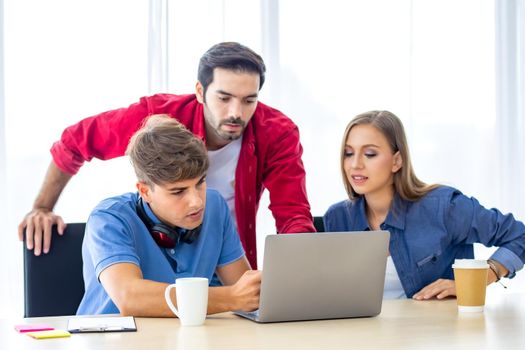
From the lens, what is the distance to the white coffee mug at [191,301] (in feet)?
5.29

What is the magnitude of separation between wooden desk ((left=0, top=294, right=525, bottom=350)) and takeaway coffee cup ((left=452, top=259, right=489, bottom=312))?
28mm

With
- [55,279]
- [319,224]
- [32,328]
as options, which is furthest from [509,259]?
[32,328]

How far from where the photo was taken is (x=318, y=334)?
5.11ft

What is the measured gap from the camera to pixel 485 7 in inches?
158

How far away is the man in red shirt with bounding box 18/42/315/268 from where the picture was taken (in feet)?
8.04

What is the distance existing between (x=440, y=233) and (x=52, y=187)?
119cm

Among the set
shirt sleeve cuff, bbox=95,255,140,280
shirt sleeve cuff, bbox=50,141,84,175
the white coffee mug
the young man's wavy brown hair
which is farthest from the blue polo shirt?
shirt sleeve cuff, bbox=50,141,84,175

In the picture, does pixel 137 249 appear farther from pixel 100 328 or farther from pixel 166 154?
pixel 100 328

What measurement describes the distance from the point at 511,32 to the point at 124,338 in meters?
3.10

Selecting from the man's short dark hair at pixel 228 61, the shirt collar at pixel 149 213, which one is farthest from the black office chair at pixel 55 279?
the man's short dark hair at pixel 228 61

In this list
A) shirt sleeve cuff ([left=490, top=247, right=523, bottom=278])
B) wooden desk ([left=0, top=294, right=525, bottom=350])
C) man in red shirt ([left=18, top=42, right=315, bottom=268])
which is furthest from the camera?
man in red shirt ([left=18, top=42, right=315, bottom=268])

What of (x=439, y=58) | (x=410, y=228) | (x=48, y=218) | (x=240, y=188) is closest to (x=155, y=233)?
(x=48, y=218)

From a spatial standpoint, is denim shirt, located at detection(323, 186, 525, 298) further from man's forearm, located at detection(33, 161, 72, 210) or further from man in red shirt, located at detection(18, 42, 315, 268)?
man's forearm, located at detection(33, 161, 72, 210)

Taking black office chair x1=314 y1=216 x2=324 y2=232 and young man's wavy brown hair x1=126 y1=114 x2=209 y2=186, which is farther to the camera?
black office chair x1=314 y1=216 x2=324 y2=232
